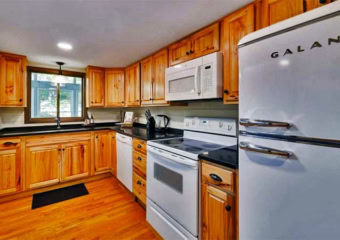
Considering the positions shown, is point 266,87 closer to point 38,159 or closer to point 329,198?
point 329,198

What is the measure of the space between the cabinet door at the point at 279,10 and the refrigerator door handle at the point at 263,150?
35.4 inches

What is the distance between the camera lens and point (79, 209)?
229cm

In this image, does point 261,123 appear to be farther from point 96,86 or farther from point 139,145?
point 96,86

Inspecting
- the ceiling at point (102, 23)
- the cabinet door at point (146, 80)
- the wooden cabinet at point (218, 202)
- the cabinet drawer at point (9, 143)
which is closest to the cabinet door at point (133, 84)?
the cabinet door at point (146, 80)

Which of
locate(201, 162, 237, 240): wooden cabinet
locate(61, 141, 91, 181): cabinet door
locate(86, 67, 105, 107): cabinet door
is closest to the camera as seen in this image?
locate(201, 162, 237, 240): wooden cabinet

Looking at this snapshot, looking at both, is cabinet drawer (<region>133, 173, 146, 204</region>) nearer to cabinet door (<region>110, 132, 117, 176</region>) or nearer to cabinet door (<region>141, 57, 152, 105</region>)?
cabinet door (<region>110, 132, 117, 176</region>)

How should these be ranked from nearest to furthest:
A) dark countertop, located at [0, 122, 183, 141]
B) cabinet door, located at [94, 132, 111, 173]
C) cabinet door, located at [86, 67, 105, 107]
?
dark countertop, located at [0, 122, 183, 141]
cabinet door, located at [94, 132, 111, 173]
cabinet door, located at [86, 67, 105, 107]

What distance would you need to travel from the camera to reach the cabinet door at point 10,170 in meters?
2.42

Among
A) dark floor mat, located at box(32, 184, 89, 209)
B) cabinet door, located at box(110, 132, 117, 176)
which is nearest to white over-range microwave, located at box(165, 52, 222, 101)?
cabinet door, located at box(110, 132, 117, 176)

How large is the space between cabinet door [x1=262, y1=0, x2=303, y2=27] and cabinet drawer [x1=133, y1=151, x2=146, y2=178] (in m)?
1.79

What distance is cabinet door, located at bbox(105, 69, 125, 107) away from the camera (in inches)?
137

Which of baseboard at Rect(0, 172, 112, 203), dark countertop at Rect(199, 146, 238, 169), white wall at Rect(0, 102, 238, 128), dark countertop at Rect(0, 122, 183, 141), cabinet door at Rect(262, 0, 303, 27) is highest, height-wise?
cabinet door at Rect(262, 0, 303, 27)

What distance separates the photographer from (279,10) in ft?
4.01

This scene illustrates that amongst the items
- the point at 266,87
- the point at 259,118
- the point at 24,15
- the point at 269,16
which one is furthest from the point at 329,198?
the point at 24,15
